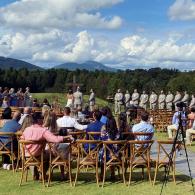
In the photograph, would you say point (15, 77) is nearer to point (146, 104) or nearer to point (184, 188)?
point (146, 104)

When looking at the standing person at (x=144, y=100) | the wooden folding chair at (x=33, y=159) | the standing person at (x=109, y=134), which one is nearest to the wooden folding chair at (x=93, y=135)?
the standing person at (x=109, y=134)

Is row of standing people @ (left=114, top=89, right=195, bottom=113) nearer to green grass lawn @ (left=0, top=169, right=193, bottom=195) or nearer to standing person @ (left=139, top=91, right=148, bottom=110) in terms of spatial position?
standing person @ (left=139, top=91, right=148, bottom=110)

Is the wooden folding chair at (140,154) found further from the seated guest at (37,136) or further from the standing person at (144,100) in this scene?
the standing person at (144,100)

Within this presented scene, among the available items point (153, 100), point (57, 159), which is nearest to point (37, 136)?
point (57, 159)

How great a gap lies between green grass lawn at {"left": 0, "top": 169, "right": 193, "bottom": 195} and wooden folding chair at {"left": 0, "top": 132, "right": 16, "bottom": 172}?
0.78 metres

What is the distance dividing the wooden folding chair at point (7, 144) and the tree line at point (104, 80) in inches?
2274

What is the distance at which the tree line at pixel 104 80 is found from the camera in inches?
2958

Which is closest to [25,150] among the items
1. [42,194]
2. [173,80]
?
[42,194]

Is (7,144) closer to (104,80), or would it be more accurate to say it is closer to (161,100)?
(161,100)

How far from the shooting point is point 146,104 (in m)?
35.1

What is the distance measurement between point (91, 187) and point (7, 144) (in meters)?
2.68

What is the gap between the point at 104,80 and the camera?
278 feet

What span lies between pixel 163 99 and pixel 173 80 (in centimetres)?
4280

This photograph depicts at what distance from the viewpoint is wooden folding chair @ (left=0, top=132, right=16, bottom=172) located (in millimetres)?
10462
